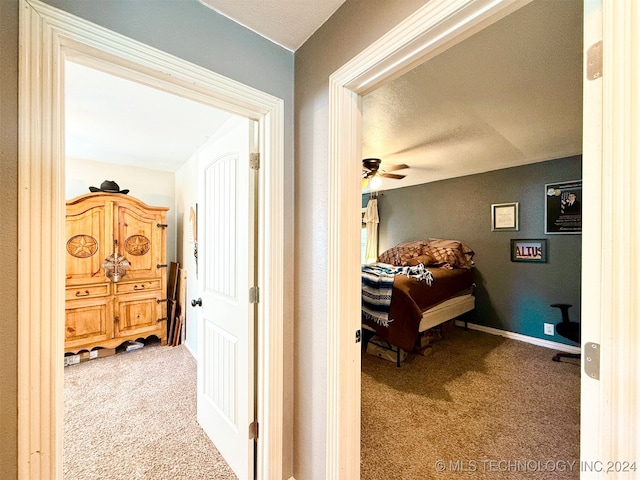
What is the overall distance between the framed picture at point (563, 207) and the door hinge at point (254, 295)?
3.79 m

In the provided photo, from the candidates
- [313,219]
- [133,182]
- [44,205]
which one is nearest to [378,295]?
[313,219]

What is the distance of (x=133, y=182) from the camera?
3.50m

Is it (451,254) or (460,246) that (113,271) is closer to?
(451,254)

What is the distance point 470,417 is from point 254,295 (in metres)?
1.89

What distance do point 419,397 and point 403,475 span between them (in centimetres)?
80

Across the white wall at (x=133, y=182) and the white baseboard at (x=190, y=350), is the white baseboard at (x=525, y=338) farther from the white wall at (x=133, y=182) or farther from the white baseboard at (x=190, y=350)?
the white wall at (x=133, y=182)

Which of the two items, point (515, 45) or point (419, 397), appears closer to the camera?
point (515, 45)

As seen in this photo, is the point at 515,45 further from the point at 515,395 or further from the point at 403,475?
the point at 515,395

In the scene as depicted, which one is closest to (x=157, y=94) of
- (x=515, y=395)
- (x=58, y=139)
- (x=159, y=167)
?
(x=58, y=139)

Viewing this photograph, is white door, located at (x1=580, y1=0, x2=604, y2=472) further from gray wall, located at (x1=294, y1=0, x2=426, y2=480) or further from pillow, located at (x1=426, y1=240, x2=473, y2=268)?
pillow, located at (x1=426, y1=240, x2=473, y2=268)

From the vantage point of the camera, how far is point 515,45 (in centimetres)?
139

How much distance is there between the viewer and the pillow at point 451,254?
12.5 feet

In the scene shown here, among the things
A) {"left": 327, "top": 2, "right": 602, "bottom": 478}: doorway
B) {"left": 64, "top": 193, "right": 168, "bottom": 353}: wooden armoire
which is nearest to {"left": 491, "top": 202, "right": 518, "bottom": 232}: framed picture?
{"left": 327, "top": 2, "right": 602, "bottom": 478}: doorway

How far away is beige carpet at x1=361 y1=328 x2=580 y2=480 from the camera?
5.15 feet
